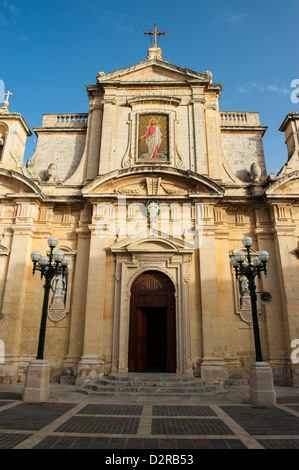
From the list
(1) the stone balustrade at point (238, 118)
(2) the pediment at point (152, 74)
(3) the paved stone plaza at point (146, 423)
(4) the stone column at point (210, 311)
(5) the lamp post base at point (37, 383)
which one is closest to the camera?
Result: (3) the paved stone plaza at point (146, 423)

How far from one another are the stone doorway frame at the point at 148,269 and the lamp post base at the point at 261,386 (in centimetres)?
379

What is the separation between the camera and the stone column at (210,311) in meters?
12.4

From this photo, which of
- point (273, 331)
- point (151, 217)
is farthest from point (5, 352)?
point (273, 331)

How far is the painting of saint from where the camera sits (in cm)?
1606

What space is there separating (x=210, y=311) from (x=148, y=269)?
3137 mm

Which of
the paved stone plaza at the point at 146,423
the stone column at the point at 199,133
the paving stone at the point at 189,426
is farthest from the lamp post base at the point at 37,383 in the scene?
the stone column at the point at 199,133

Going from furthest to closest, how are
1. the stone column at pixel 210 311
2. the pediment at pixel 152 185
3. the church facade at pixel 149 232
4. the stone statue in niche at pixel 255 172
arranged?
the stone statue in niche at pixel 255 172 → the pediment at pixel 152 185 → the church facade at pixel 149 232 → the stone column at pixel 210 311

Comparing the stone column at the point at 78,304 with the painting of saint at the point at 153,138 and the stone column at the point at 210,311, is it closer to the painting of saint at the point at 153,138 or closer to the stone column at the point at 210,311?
the painting of saint at the point at 153,138

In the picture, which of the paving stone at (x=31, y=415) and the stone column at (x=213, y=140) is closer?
the paving stone at (x=31, y=415)

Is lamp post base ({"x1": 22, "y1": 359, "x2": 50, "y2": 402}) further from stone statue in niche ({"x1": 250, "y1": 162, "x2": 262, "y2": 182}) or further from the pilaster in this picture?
stone statue in niche ({"x1": 250, "y1": 162, "x2": 262, "y2": 182})

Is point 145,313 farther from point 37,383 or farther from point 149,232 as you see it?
point 37,383

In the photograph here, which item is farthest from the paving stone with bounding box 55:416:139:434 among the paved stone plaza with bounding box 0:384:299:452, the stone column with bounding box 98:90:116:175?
the stone column with bounding box 98:90:116:175

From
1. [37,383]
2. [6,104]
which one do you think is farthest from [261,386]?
[6,104]

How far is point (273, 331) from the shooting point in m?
13.5
